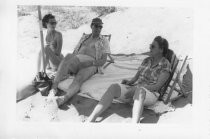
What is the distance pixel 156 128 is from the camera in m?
1.38

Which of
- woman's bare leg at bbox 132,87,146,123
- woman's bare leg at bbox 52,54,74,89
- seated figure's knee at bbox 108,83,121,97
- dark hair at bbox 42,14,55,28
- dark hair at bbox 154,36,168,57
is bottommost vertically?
woman's bare leg at bbox 132,87,146,123

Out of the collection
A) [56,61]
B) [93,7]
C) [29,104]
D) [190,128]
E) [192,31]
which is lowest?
[190,128]

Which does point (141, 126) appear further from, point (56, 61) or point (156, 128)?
point (56, 61)

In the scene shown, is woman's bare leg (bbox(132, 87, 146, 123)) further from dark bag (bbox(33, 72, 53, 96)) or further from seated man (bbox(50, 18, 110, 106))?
dark bag (bbox(33, 72, 53, 96))

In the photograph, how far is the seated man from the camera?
1.39 meters

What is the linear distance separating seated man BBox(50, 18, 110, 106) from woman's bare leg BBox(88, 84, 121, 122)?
0.10 meters

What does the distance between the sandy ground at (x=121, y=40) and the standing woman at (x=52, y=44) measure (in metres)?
0.03

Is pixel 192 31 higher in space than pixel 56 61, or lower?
higher

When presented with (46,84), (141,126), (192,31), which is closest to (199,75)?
(192,31)

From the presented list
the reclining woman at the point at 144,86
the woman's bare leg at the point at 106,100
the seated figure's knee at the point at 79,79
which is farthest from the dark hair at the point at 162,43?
the seated figure's knee at the point at 79,79

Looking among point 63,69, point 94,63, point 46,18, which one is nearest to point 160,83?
point 94,63

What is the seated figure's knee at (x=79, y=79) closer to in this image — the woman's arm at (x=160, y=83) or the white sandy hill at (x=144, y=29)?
the white sandy hill at (x=144, y=29)

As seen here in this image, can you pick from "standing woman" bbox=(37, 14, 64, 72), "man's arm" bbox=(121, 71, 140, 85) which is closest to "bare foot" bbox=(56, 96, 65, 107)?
"standing woman" bbox=(37, 14, 64, 72)

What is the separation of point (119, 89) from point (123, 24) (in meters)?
0.27
